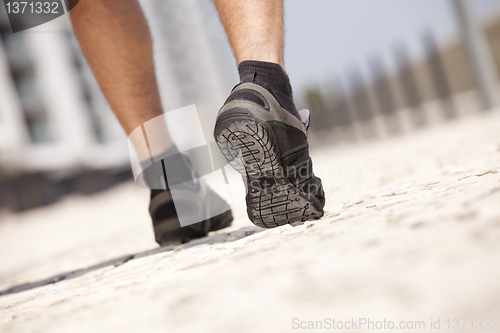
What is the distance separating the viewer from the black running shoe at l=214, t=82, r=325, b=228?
91 centimetres

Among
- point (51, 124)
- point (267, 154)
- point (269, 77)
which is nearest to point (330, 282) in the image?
point (267, 154)

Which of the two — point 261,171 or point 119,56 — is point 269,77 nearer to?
point 261,171

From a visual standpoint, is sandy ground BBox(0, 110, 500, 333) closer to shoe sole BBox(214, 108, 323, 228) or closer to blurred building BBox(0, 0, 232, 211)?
shoe sole BBox(214, 108, 323, 228)

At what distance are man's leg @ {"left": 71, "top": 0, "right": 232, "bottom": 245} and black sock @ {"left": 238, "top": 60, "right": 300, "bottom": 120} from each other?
465 mm

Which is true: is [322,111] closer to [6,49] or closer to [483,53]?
[483,53]

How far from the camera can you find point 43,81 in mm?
22828

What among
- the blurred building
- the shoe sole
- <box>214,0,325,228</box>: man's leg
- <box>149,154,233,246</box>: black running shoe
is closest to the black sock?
<box>214,0,325,228</box>: man's leg

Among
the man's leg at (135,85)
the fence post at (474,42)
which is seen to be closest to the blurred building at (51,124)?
the fence post at (474,42)

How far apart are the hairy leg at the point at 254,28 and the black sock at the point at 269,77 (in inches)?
0.7

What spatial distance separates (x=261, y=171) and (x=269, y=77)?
24cm

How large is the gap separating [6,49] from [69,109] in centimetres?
429

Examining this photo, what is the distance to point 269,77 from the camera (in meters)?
1.00

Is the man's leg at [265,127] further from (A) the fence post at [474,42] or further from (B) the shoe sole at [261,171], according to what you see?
(A) the fence post at [474,42]

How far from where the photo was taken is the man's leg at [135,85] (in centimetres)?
132
